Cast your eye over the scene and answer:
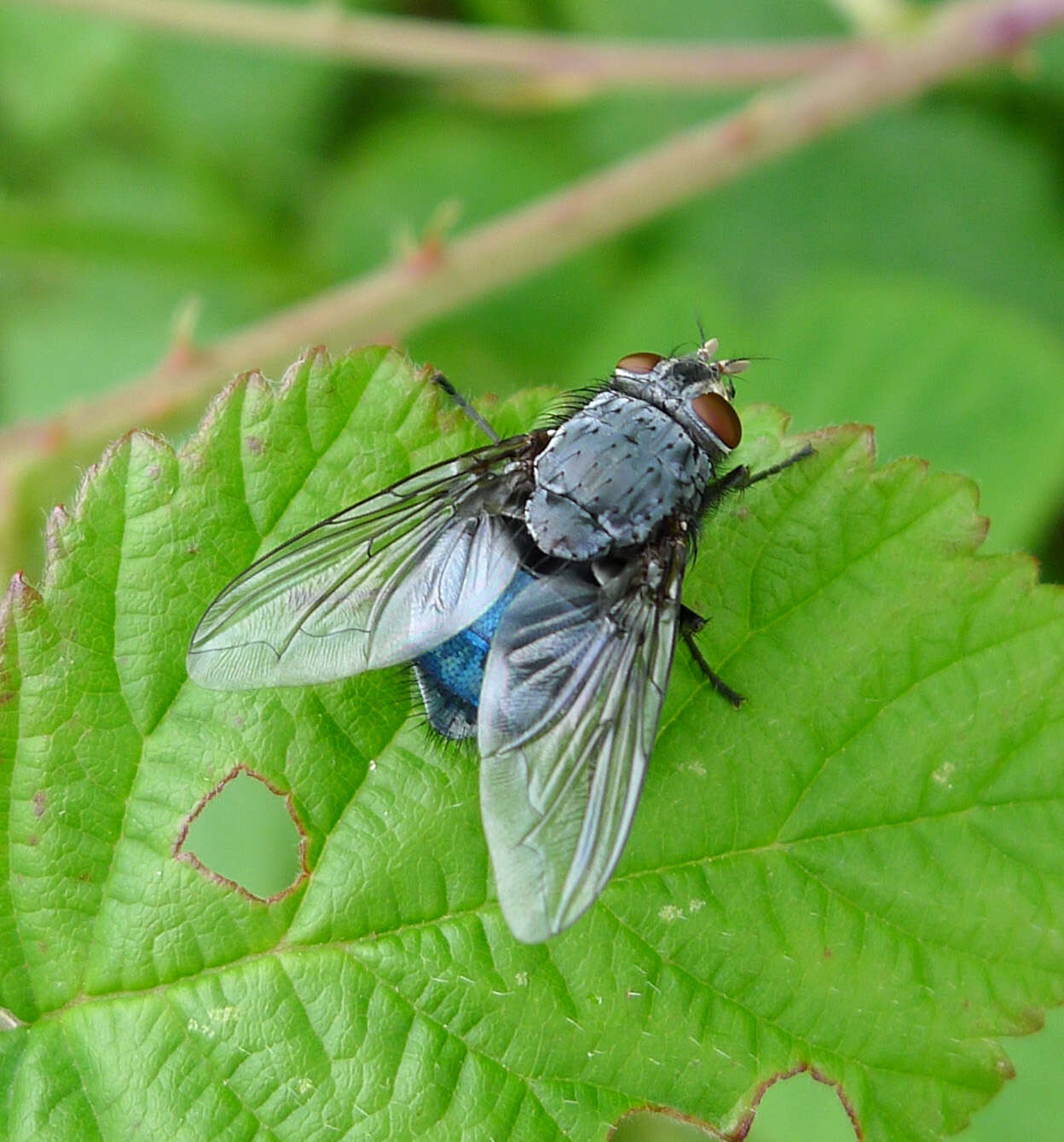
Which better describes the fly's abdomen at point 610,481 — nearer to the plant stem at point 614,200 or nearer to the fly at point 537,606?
the fly at point 537,606

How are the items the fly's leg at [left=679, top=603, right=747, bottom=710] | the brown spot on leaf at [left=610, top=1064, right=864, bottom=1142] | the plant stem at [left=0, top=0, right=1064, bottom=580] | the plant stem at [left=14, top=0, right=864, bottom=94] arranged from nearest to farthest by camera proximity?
the brown spot on leaf at [left=610, top=1064, right=864, bottom=1142], the fly's leg at [left=679, top=603, right=747, bottom=710], the plant stem at [left=0, top=0, right=1064, bottom=580], the plant stem at [left=14, top=0, right=864, bottom=94]

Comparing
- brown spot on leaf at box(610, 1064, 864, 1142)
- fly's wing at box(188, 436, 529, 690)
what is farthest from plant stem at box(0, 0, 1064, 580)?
brown spot on leaf at box(610, 1064, 864, 1142)

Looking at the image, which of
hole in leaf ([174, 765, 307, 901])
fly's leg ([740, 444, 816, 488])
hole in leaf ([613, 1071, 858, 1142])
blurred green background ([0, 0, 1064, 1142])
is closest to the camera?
fly's leg ([740, 444, 816, 488])

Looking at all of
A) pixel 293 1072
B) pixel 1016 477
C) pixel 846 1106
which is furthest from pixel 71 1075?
pixel 1016 477

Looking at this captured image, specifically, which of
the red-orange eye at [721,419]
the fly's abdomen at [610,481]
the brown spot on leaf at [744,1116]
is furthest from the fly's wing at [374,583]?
the brown spot on leaf at [744,1116]

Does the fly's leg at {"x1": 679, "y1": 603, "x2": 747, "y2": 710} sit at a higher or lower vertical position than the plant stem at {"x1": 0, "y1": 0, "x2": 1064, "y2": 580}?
lower

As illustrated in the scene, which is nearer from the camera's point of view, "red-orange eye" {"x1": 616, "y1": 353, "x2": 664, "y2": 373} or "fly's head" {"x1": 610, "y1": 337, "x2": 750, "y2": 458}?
"fly's head" {"x1": 610, "y1": 337, "x2": 750, "y2": 458}

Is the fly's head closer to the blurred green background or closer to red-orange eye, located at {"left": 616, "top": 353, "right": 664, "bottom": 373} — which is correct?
red-orange eye, located at {"left": 616, "top": 353, "right": 664, "bottom": 373}
